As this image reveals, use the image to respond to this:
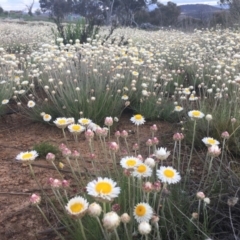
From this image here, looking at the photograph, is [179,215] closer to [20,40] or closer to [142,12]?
[20,40]

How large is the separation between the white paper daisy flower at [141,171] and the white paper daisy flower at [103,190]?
0.63 feet

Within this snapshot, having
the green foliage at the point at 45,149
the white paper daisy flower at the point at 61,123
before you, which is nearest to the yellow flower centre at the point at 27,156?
the white paper daisy flower at the point at 61,123

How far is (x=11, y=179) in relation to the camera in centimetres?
278

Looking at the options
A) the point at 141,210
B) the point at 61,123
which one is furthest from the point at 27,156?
the point at 141,210

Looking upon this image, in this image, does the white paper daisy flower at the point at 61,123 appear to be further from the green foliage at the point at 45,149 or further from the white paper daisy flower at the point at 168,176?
the green foliage at the point at 45,149

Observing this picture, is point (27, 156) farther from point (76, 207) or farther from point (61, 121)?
point (76, 207)

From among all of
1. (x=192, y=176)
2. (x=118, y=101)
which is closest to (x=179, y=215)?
(x=192, y=176)

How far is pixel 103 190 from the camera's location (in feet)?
4.21

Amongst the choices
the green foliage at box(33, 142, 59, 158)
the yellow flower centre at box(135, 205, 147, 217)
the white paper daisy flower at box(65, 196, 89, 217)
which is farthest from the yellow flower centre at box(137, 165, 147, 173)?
the green foliage at box(33, 142, 59, 158)

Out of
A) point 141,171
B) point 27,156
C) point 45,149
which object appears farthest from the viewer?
point 45,149

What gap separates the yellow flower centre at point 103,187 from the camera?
128 cm

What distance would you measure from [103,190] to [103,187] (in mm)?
25

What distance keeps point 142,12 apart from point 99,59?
26.9 meters

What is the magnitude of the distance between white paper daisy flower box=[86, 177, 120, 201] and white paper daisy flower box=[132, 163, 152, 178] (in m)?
0.19
